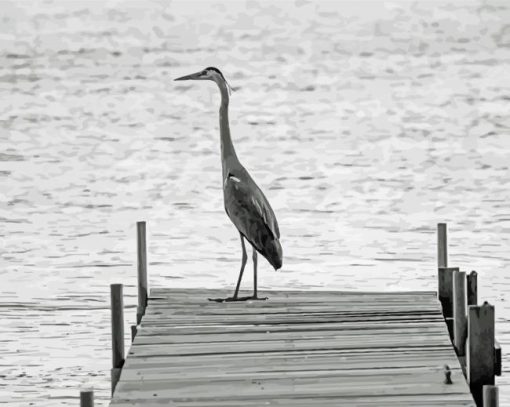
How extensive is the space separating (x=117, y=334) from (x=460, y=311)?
2.10m

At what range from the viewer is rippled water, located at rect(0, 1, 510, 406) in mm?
16766

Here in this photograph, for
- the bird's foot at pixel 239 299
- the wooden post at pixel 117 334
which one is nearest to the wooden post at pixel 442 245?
the bird's foot at pixel 239 299

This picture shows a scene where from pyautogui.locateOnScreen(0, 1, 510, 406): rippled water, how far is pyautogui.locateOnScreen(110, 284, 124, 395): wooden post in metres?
2.28

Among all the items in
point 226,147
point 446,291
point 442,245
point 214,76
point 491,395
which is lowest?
point 491,395

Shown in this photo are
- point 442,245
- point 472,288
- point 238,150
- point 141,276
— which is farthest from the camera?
point 238,150

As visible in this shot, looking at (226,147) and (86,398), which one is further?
(226,147)

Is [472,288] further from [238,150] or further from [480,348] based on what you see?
[238,150]

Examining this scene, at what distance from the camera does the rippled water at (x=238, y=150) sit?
16.8 meters

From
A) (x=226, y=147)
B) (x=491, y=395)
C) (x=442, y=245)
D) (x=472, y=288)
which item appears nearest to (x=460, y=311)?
(x=472, y=288)

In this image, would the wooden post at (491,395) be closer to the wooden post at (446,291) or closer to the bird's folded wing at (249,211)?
the wooden post at (446,291)

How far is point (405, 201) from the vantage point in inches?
882

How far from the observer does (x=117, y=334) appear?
9.12m

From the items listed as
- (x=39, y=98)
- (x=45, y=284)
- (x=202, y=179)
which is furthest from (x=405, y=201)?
(x=39, y=98)

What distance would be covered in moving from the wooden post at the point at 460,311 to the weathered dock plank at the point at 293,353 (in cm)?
11
